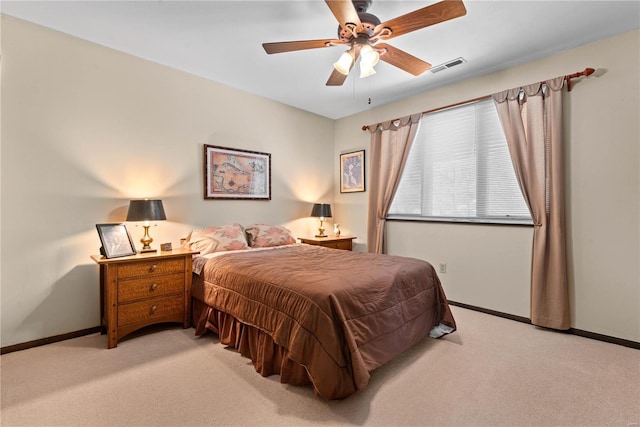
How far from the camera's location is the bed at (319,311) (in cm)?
175

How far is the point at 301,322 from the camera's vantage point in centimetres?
182

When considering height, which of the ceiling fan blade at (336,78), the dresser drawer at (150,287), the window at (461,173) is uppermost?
the ceiling fan blade at (336,78)

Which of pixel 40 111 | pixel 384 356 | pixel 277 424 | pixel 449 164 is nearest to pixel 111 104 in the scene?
pixel 40 111

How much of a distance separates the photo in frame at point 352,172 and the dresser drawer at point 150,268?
8.99 feet

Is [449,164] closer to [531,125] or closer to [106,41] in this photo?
[531,125]

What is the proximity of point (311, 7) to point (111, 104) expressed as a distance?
208 centimetres

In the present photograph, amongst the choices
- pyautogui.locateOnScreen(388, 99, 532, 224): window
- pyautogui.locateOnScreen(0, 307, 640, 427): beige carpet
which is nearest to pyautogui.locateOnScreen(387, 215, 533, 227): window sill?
pyautogui.locateOnScreen(388, 99, 532, 224): window

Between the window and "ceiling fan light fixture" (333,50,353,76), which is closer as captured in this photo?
"ceiling fan light fixture" (333,50,353,76)

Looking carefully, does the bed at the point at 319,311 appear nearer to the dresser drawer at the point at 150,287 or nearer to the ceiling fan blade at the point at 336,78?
the dresser drawer at the point at 150,287

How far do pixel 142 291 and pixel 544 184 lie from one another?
3.79m

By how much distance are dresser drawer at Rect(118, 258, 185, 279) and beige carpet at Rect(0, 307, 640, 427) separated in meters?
0.58

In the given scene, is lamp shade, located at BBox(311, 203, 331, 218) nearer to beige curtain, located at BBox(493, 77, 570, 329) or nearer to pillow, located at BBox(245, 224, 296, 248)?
pillow, located at BBox(245, 224, 296, 248)

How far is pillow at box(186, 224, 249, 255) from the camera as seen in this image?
123 inches

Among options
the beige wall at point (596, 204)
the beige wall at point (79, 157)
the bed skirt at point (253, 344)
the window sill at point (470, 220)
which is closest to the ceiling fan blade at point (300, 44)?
the beige wall at point (79, 157)
